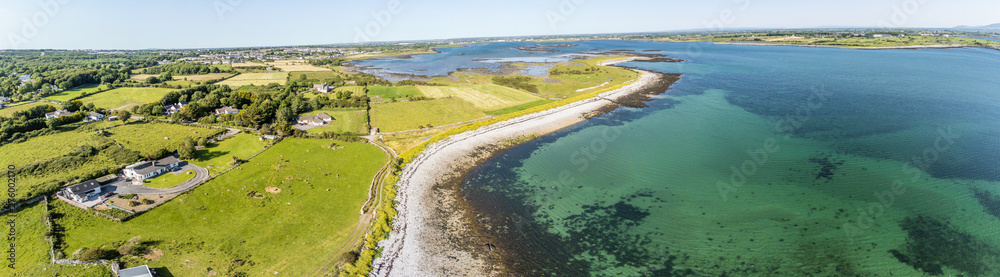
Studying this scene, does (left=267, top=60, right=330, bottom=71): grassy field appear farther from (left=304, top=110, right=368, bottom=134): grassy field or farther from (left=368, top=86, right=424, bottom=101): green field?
(left=304, top=110, right=368, bottom=134): grassy field

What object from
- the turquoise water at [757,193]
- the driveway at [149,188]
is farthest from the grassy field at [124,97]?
the turquoise water at [757,193]

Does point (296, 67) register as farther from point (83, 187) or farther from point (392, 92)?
point (83, 187)

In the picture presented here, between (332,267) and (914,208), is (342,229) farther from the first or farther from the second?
(914,208)

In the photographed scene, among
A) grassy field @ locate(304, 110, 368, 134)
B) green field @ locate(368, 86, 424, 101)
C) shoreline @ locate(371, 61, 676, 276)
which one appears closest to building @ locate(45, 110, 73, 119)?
grassy field @ locate(304, 110, 368, 134)

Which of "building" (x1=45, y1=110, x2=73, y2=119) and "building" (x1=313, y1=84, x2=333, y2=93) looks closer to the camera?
"building" (x1=45, y1=110, x2=73, y2=119)

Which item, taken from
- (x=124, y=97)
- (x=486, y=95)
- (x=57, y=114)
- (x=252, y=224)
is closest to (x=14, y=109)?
(x=124, y=97)

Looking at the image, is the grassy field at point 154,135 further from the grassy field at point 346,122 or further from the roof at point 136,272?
the roof at point 136,272
